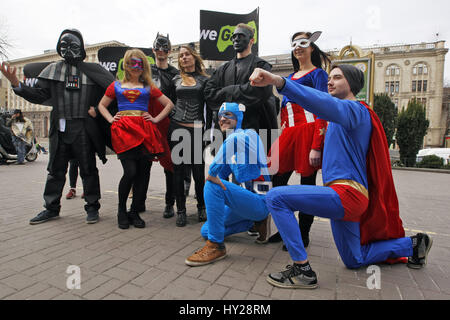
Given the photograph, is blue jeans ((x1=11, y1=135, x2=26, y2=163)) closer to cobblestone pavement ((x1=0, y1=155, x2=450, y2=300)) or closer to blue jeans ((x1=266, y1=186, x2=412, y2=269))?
cobblestone pavement ((x1=0, y1=155, x2=450, y2=300))

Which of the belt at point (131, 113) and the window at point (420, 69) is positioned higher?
the window at point (420, 69)

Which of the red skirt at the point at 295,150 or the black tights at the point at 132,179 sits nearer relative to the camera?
the red skirt at the point at 295,150

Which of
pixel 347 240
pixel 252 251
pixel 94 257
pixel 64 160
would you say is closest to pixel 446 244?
pixel 347 240

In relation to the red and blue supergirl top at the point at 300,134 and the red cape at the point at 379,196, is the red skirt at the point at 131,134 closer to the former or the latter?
A: the red and blue supergirl top at the point at 300,134

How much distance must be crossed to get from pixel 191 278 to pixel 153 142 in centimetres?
186

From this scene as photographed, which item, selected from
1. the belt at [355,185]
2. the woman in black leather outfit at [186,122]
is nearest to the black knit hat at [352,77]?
the belt at [355,185]

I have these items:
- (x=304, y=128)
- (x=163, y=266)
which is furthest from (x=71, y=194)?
(x=304, y=128)

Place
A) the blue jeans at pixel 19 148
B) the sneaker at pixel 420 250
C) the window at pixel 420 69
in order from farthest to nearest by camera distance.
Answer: the window at pixel 420 69
the blue jeans at pixel 19 148
the sneaker at pixel 420 250

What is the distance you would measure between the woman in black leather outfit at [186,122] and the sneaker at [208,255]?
44.9 inches

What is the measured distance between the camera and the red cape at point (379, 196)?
216cm

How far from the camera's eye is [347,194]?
2.02 meters

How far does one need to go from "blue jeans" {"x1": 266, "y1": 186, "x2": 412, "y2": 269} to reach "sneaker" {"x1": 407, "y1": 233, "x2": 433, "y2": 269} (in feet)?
0.44

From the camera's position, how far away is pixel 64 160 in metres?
3.76
